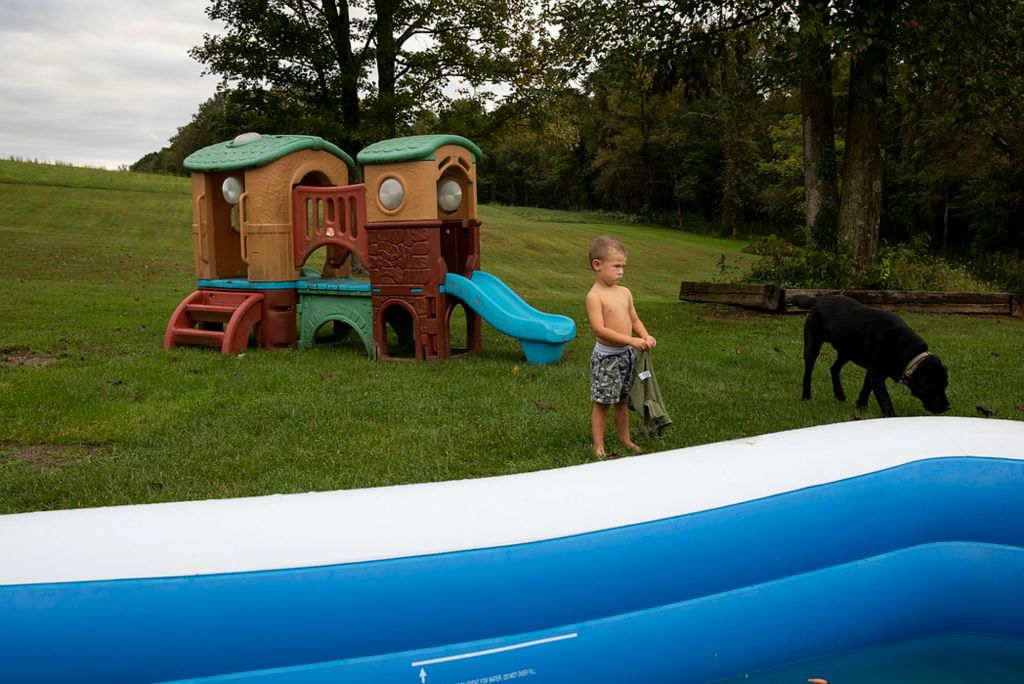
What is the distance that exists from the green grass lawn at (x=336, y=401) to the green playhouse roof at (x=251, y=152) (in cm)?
214

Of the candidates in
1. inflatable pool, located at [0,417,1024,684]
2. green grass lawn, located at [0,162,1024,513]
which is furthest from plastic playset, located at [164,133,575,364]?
inflatable pool, located at [0,417,1024,684]

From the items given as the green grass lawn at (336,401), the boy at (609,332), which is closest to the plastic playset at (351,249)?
the green grass lawn at (336,401)

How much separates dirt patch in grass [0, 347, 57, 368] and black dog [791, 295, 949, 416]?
729 centimetres

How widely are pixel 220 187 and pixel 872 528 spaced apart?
29.5ft

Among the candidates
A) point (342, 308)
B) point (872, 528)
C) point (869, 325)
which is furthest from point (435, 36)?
point (872, 528)

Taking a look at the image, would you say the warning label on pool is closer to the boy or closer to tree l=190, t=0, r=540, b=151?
the boy

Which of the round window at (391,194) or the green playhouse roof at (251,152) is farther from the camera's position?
the green playhouse roof at (251,152)

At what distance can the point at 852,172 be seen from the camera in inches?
572

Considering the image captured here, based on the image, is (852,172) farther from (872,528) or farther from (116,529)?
(116,529)

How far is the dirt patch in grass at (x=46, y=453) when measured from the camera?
16.8ft

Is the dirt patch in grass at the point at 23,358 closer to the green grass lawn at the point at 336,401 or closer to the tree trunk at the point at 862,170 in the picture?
the green grass lawn at the point at 336,401

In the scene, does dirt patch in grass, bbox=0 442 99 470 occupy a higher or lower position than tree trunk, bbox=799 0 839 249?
lower

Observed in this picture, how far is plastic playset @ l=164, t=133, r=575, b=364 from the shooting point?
8930 mm

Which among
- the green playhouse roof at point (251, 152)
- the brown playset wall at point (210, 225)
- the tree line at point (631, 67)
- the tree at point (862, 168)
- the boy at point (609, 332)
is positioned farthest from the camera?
the tree at point (862, 168)
